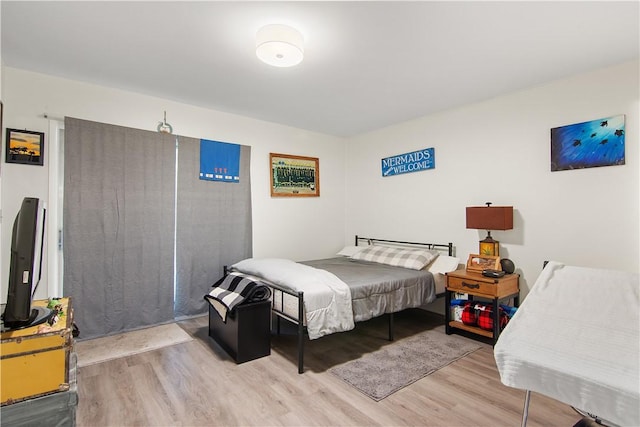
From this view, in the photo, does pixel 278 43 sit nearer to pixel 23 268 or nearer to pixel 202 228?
pixel 23 268

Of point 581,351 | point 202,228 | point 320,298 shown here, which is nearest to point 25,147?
point 202,228

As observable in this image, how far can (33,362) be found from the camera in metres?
1.14

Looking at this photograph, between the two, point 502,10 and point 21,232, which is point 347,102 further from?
point 21,232

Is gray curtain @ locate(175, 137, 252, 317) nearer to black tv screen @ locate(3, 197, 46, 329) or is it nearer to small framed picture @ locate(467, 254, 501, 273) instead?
black tv screen @ locate(3, 197, 46, 329)

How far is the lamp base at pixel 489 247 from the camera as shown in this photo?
3.30 metres

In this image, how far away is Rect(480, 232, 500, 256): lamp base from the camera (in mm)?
3297

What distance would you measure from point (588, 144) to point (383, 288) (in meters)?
2.23

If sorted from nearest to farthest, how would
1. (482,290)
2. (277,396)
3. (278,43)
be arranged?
(278,43)
(277,396)
(482,290)

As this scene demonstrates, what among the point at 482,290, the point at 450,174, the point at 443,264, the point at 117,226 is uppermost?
the point at 450,174

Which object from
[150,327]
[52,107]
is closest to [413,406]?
[150,327]

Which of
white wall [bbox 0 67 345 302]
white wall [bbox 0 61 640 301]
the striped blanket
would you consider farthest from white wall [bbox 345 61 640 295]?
the striped blanket

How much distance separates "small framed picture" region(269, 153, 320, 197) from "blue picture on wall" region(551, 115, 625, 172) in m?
2.95

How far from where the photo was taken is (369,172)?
4.94m

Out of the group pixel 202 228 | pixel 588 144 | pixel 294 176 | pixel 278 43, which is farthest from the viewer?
pixel 294 176
